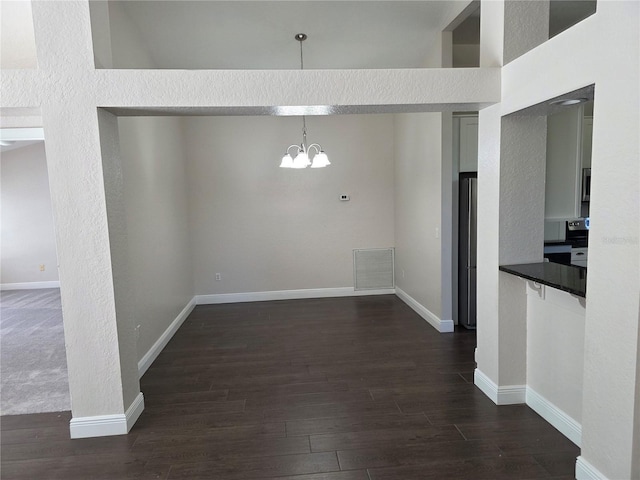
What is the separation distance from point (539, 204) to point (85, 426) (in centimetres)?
334

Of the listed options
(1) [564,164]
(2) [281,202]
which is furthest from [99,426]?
(1) [564,164]

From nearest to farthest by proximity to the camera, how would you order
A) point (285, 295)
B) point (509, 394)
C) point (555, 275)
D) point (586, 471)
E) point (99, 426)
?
1. point (586, 471)
2. point (555, 275)
3. point (99, 426)
4. point (509, 394)
5. point (285, 295)

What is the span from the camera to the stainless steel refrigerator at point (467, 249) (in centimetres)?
393

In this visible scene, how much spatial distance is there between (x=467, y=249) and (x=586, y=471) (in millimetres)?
2430

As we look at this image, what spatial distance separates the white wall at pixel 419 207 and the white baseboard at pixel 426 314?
49mm

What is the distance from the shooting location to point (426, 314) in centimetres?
442

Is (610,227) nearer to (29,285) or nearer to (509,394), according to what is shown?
(509,394)

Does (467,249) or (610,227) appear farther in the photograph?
(467,249)

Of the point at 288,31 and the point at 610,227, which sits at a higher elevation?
the point at 288,31

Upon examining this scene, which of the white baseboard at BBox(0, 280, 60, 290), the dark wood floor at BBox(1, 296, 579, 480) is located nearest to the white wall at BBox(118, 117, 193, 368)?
the dark wood floor at BBox(1, 296, 579, 480)

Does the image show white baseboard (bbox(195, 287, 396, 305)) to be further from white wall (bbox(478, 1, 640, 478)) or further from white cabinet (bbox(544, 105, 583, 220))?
white wall (bbox(478, 1, 640, 478))

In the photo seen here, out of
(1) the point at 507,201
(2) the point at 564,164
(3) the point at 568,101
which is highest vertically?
(3) the point at 568,101

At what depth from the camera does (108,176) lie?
93.2 inches

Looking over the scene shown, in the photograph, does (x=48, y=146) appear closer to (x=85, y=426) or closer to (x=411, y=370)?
(x=85, y=426)
